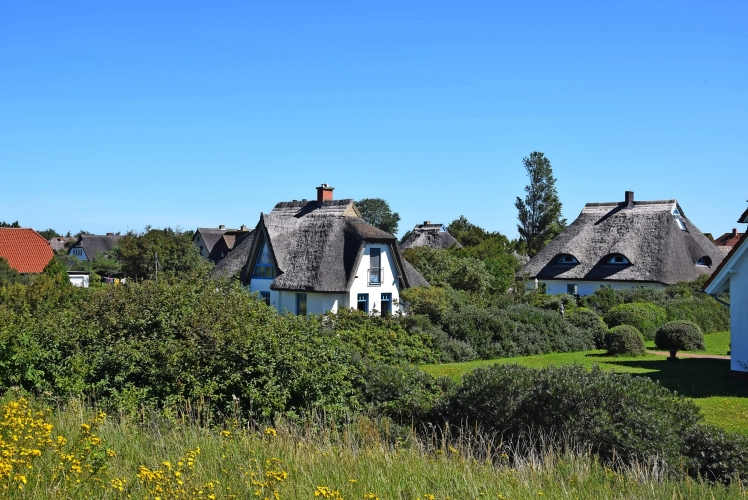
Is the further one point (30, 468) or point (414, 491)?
point (414, 491)

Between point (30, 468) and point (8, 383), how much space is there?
685 centimetres

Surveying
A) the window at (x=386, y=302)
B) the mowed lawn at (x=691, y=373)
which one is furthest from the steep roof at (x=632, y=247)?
the mowed lawn at (x=691, y=373)

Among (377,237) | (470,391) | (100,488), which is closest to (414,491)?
(100,488)

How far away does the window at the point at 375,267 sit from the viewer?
40.0 meters

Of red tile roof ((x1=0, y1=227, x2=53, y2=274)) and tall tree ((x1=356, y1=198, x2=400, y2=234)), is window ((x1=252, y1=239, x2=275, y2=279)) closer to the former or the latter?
red tile roof ((x1=0, y1=227, x2=53, y2=274))

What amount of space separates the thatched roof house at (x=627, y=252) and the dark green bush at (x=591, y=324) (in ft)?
60.3

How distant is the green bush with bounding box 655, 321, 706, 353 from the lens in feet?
81.2

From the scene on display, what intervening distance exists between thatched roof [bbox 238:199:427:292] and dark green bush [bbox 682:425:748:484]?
28.9 metres

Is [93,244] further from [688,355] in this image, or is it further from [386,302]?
[688,355]

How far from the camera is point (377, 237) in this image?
39.8 meters

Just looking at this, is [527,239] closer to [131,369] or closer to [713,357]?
[713,357]

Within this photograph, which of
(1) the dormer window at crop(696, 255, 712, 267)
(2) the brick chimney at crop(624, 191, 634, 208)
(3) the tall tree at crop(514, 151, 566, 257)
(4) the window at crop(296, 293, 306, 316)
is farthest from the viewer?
(3) the tall tree at crop(514, 151, 566, 257)

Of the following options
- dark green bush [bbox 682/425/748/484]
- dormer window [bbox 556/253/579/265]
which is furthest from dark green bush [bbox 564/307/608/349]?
dormer window [bbox 556/253/579/265]

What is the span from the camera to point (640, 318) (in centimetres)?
3080
